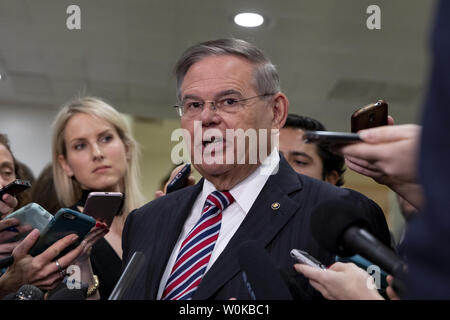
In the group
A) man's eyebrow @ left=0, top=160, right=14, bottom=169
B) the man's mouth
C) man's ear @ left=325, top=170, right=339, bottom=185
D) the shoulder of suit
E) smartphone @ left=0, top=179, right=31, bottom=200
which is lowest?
man's ear @ left=325, top=170, right=339, bottom=185

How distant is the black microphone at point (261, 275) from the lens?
2.72ft

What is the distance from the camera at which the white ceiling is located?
403cm

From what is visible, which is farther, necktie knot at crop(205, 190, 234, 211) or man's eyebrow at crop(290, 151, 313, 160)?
man's eyebrow at crop(290, 151, 313, 160)

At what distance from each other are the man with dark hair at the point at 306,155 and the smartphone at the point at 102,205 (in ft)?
3.43

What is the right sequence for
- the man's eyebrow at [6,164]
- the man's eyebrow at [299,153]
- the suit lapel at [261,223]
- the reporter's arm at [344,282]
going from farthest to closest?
the man's eyebrow at [299,153] < the man's eyebrow at [6,164] < the suit lapel at [261,223] < the reporter's arm at [344,282]

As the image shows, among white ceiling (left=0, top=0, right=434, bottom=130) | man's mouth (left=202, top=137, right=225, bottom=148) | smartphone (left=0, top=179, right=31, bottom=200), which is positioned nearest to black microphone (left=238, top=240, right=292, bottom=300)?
man's mouth (left=202, top=137, right=225, bottom=148)

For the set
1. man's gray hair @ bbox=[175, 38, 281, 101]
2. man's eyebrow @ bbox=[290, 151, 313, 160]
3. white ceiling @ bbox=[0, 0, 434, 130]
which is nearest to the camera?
man's gray hair @ bbox=[175, 38, 281, 101]

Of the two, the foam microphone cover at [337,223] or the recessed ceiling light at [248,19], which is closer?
the foam microphone cover at [337,223]

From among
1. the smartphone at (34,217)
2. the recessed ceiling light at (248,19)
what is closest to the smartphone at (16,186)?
the smartphone at (34,217)

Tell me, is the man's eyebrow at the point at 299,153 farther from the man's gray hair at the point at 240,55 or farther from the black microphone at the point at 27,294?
the black microphone at the point at 27,294

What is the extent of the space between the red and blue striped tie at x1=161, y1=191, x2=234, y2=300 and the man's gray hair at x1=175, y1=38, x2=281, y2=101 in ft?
1.22

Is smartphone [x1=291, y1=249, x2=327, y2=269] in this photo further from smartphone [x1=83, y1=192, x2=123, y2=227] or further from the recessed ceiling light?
the recessed ceiling light

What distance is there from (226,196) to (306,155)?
41.4 inches

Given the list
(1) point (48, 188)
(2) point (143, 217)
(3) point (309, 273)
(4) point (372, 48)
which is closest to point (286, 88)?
(4) point (372, 48)
